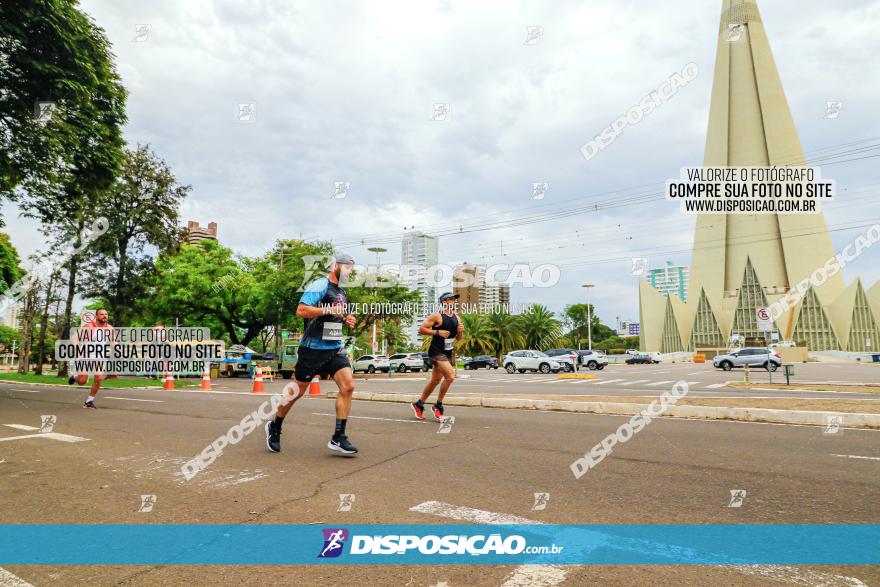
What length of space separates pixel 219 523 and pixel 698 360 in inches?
2991

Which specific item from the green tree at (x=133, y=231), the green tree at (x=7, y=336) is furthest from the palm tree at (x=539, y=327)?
the green tree at (x=7, y=336)

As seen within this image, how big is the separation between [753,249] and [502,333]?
4749cm

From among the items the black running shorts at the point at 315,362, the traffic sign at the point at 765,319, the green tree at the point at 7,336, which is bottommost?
the black running shorts at the point at 315,362

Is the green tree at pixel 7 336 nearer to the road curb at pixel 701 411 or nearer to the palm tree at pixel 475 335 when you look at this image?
the palm tree at pixel 475 335

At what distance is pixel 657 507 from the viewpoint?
3.71 m

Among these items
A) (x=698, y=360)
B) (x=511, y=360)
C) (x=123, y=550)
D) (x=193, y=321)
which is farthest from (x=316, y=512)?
(x=698, y=360)

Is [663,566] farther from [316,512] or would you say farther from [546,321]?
[546,321]

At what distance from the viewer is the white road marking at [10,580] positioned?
8.34 feet

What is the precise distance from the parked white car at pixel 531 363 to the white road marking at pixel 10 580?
107 feet

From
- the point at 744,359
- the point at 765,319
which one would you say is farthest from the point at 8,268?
the point at 744,359

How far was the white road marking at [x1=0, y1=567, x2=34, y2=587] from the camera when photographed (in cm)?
254

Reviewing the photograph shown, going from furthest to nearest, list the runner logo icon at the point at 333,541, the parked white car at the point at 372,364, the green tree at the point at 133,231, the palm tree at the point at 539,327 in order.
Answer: the palm tree at the point at 539,327
the parked white car at the point at 372,364
the green tree at the point at 133,231
the runner logo icon at the point at 333,541

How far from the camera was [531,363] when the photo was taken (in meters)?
35.2

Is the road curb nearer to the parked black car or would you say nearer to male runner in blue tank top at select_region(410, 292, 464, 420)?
male runner in blue tank top at select_region(410, 292, 464, 420)
